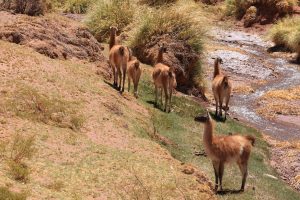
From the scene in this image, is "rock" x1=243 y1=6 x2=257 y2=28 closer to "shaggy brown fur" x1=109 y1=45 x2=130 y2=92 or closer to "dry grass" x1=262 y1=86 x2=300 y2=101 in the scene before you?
"dry grass" x1=262 y1=86 x2=300 y2=101

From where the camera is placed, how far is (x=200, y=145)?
1448 cm

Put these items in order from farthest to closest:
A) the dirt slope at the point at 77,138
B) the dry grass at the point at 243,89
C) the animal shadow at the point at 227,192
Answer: the dry grass at the point at 243,89 < the animal shadow at the point at 227,192 < the dirt slope at the point at 77,138

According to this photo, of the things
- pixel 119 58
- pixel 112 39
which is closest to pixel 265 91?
pixel 112 39

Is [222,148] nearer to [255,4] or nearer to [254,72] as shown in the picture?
[254,72]

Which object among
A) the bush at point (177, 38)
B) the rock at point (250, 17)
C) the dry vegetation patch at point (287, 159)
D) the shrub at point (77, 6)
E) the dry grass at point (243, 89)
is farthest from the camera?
the rock at point (250, 17)

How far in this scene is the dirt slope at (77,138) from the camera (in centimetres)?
859

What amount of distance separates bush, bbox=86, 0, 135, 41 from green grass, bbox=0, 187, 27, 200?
17951 millimetres

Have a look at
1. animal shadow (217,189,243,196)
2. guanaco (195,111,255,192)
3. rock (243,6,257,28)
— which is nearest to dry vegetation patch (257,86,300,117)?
animal shadow (217,189,243,196)

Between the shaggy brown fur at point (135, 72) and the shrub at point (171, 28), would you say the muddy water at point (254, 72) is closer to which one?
the shrub at point (171, 28)

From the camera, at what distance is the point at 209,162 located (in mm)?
13359

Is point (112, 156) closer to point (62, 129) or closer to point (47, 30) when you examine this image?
point (62, 129)

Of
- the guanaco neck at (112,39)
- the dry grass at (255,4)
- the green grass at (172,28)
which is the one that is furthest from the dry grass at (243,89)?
the dry grass at (255,4)

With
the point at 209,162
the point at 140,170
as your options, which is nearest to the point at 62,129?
the point at 140,170

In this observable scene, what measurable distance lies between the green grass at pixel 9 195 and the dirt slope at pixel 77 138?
8.5 inches
